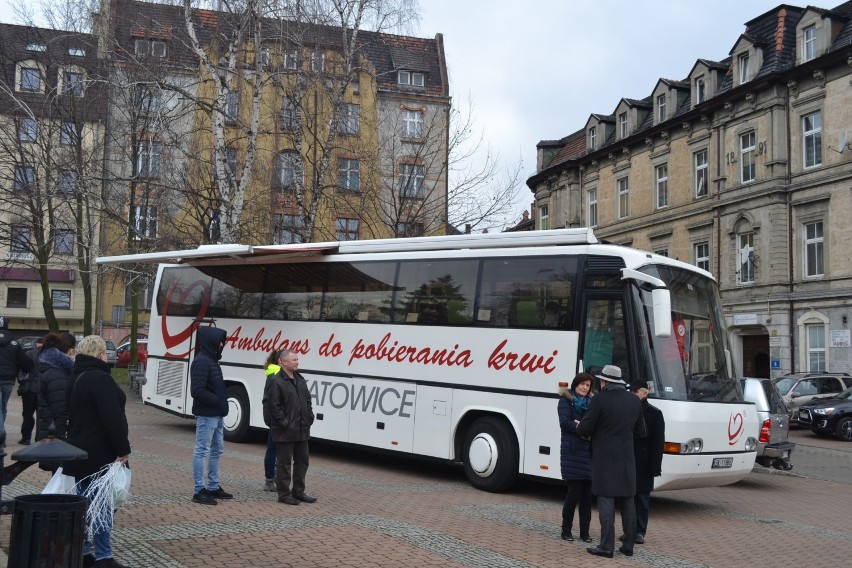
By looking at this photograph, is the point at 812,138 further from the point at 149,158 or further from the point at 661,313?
the point at 661,313

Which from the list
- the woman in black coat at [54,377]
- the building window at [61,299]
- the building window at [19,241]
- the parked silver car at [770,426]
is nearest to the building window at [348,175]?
the building window at [19,241]

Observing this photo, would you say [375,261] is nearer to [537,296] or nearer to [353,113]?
[537,296]

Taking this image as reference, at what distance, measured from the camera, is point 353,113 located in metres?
27.3

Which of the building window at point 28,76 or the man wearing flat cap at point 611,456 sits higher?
the building window at point 28,76

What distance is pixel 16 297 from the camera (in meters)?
56.5

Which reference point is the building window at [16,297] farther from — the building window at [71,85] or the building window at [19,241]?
the building window at [71,85]

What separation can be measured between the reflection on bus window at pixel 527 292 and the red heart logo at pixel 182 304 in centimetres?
681

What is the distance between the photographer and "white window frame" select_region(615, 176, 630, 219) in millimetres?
47750

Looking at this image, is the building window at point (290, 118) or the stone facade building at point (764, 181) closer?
the building window at point (290, 118)

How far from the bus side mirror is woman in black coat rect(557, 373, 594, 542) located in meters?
1.40

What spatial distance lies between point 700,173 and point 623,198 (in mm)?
6715

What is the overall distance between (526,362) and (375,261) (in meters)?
3.53

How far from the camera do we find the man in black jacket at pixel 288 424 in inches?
413

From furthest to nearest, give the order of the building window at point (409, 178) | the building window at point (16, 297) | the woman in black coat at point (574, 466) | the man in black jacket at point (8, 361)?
the building window at point (16, 297) < the building window at point (409, 178) < the man in black jacket at point (8, 361) < the woman in black coat at point (574, 466)
